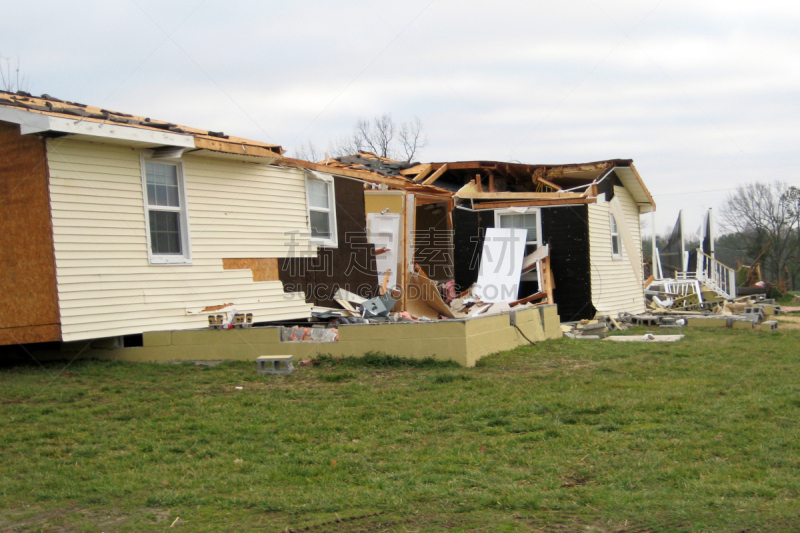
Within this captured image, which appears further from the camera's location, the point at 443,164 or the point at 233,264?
the point at 443,164

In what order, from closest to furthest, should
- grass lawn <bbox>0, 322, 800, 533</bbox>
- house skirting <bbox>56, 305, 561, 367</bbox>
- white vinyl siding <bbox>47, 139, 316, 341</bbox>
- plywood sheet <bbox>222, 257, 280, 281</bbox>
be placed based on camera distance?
grass lawn <bbox>0, 322, 800, 533</bbox>
white vinyl siding <bbox>47, 139, 316, 341</bbox>
house skirting <bbox>56, 305, 561, 367</bbox>
plywood sheet <bbox>222, 257, 280, 281</bbox>

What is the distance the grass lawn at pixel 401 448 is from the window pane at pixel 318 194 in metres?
4.71

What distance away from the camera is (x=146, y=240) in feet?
33.4

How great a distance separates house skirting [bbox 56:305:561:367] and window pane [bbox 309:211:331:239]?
141 inches

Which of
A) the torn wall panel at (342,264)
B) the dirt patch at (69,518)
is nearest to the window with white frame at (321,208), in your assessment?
the torn wall panel at (342,264)

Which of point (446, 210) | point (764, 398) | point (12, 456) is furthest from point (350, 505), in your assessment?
point (446, 210)

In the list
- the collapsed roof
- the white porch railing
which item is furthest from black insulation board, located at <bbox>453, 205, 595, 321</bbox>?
the white porch railing

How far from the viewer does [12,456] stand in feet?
17.8

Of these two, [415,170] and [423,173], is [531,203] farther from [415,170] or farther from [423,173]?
[415,170]

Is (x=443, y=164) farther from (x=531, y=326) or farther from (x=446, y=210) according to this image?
(x=531, y=326)

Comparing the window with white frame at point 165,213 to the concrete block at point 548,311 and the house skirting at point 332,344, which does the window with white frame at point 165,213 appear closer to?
the house skirting at point 332,344

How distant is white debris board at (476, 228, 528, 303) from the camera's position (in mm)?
15430

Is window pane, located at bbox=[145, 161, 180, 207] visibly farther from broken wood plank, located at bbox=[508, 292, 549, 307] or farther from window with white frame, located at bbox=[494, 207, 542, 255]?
window with white frame, located at bbox=[494, 207, 542, 255]

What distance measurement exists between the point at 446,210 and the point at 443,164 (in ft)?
5.02
